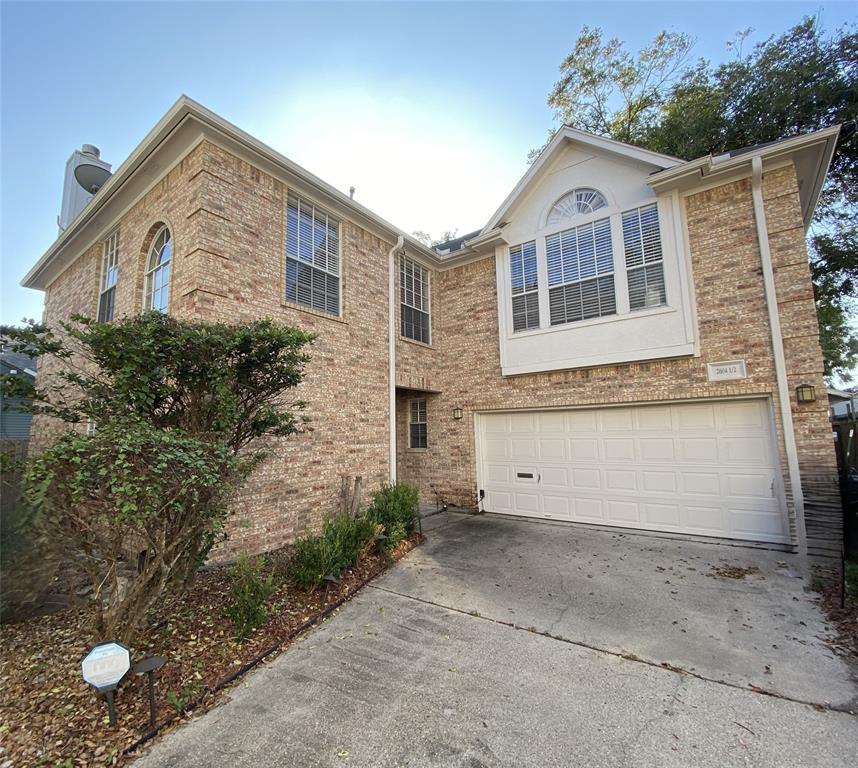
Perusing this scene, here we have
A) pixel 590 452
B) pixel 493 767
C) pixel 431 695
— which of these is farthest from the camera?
pixel 590 452

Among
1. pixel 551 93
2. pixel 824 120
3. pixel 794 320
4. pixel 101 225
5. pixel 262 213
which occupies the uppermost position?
pixel 551 93

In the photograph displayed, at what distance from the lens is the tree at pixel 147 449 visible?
2.68 metres

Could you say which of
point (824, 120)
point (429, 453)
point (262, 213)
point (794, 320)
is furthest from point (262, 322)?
point (824, 120)

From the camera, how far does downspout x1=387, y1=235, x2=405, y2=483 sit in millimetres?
8000

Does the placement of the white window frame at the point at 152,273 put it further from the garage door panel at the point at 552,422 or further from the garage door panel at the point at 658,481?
the garage door panel at the point at 658,481

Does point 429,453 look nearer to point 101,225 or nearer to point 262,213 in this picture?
point 262,213

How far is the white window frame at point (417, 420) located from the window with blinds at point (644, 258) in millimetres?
4962

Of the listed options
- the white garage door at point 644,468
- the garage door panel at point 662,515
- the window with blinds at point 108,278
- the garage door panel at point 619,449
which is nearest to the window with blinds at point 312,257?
the window with blinds at point 108,278

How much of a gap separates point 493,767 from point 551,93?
15835 millimetres

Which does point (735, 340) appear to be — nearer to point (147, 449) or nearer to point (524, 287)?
point (524, 287)

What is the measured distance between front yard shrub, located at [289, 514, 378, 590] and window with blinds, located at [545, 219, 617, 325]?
554cm

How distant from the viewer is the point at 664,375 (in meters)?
6.83

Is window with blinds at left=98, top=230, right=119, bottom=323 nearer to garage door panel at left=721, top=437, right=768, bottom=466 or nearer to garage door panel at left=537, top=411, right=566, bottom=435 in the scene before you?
garage door panel at left=537, top=411, right=566, bottom=435

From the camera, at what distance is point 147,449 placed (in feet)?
9.31
